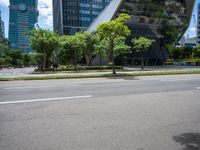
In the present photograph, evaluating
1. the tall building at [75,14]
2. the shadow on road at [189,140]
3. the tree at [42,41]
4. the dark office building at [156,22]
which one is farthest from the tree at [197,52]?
the shadow on road at [189,140]

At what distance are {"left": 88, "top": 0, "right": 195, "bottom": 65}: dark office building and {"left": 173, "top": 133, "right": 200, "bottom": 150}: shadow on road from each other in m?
51.7

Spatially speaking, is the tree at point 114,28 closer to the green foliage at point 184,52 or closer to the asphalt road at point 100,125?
the asphalt road at point 100,125

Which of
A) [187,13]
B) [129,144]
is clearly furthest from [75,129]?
[187,13]

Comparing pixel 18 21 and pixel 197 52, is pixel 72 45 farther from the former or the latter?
pixel 18 21

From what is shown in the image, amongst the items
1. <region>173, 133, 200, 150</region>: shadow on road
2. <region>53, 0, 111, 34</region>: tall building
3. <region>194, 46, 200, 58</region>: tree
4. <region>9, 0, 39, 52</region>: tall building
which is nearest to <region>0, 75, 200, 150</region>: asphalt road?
<region>173, 133, 200, 150</region>: shadow on road

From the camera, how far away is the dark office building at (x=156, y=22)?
57750 millimetres

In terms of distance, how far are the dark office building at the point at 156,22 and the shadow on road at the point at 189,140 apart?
170 feet

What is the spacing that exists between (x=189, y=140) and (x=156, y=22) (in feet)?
203

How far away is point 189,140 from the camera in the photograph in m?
3.98

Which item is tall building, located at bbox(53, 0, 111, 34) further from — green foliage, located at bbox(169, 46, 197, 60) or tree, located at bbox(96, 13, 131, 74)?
tree, located at bbox(96, 13, 131, 74)

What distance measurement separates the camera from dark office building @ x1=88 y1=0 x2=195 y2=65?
57750 millimetres

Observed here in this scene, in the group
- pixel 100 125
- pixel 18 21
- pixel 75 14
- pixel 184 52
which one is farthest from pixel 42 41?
pixel 18 21

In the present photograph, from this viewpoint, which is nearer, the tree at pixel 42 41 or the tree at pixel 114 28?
the tree at pixel 114 28

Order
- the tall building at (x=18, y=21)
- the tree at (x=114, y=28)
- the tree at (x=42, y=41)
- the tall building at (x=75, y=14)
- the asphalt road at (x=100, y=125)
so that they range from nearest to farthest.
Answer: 1. the asphalt road at (x=100, y=125)
2. the tree at (x=114, y=28)
3. the tree at (x=42, y=41)
4. the tall building at (x=75, y=14)
5. the tall building at (x=18, y=21)
